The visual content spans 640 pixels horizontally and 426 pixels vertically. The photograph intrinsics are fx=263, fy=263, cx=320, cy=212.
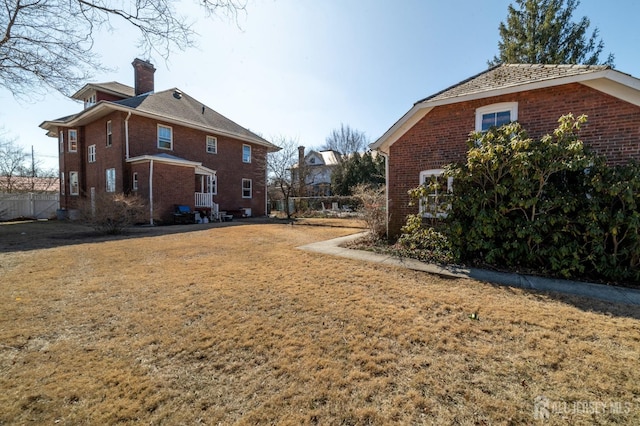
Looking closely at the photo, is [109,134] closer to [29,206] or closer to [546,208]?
[29,206]

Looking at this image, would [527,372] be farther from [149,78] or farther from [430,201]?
[149,78]

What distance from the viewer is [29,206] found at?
19.6 meters

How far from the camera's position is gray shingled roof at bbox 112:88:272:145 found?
51.6 feet

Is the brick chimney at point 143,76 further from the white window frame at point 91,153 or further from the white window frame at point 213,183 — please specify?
the white window frame at point 213,183

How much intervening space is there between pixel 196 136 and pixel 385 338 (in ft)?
61.4

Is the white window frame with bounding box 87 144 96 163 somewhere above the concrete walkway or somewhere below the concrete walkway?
above

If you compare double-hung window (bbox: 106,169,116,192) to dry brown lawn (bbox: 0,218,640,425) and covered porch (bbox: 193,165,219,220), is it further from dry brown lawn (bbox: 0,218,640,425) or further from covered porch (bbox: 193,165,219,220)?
dry brown lawn (bbox: 0,218,640,425)

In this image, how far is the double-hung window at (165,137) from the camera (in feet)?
53.1

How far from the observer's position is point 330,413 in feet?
6.50

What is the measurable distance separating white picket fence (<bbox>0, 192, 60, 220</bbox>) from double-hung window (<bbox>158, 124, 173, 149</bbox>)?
1223cm

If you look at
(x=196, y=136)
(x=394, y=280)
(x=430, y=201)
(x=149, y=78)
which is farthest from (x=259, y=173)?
(x=394, y=280)

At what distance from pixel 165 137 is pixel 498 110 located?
56.8 feet

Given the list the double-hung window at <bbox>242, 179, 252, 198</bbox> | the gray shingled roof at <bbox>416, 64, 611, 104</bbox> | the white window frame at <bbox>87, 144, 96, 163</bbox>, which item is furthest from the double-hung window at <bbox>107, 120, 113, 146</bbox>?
the gray shingled roof at <bbox>416, 64, 611, 104</bbox>

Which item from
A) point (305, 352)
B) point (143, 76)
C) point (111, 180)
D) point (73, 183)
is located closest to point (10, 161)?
point (73, 183)
